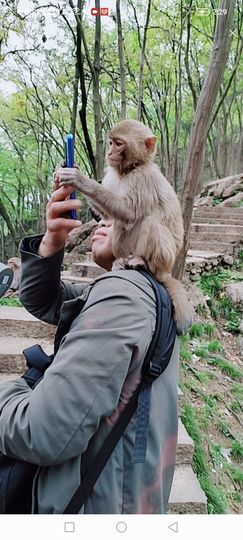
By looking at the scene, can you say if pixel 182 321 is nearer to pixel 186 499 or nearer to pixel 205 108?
pixel 186 499

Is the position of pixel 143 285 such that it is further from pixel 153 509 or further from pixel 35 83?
pixel 35 83

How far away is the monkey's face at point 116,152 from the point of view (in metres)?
2.33

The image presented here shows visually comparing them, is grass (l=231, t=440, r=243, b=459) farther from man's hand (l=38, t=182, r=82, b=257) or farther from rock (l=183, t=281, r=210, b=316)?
man's hand (l=38, t=182, r=82, b=257)

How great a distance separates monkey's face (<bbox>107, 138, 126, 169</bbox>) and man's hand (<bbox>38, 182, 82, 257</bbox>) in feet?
3.84

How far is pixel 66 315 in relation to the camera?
3.48ft

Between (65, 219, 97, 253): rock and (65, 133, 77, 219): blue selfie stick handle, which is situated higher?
(65, 133, 77, 219): blue selfie stick handle

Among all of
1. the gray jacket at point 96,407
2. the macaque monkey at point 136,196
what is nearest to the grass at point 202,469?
the macaque monkey at point 136,196

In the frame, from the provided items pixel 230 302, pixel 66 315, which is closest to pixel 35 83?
pixel 230 302

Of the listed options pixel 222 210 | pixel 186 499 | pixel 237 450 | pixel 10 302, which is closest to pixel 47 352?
pixel 10 302

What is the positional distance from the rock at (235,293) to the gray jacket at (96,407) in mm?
5476

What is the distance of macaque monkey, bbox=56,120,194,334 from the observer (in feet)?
7.36

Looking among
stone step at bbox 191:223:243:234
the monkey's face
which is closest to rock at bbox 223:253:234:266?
stone step at bbox 191:223:243:234

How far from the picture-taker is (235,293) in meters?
6.41

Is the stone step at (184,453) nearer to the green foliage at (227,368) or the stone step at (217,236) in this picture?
the green foliage at (227,368)
